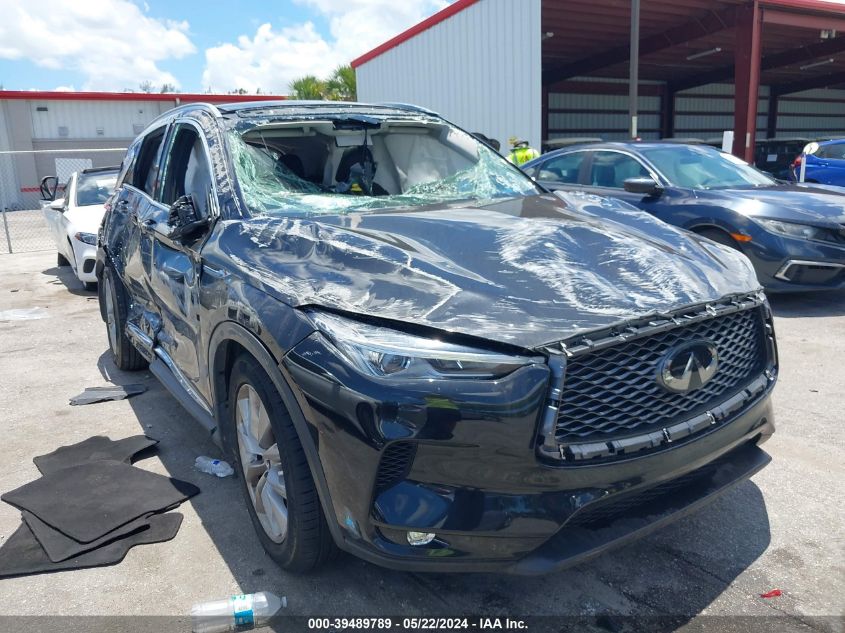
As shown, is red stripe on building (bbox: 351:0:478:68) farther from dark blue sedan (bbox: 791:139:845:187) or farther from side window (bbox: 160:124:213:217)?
side window (bbox: 160:124:213:217)

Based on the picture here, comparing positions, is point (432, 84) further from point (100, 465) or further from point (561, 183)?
point (100, 465)

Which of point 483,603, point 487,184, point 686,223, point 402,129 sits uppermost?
point 402,129

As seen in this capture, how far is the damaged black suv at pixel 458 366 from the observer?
202 centimetres

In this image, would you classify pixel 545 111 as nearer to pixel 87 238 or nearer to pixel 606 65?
pixel 606 65

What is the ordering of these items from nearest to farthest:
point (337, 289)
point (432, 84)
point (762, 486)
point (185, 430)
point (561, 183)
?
point (337, 289), point (762, 486), point (185, 430), point (561, 183), point (432, 84)

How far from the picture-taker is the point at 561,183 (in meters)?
8.13

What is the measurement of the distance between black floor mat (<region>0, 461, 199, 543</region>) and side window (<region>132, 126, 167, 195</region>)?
5.60 ft

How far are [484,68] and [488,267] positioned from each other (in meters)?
14.5

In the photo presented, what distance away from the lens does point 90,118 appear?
28938 millimetres

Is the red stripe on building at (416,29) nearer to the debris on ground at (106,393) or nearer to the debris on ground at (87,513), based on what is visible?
the debris on ground at (106,393)

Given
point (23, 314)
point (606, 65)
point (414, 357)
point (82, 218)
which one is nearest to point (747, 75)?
point (606, 65)

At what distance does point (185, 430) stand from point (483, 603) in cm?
245

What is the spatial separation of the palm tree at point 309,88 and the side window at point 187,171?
2473 cm

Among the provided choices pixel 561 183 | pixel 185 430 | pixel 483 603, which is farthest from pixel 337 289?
pixel 561 183
